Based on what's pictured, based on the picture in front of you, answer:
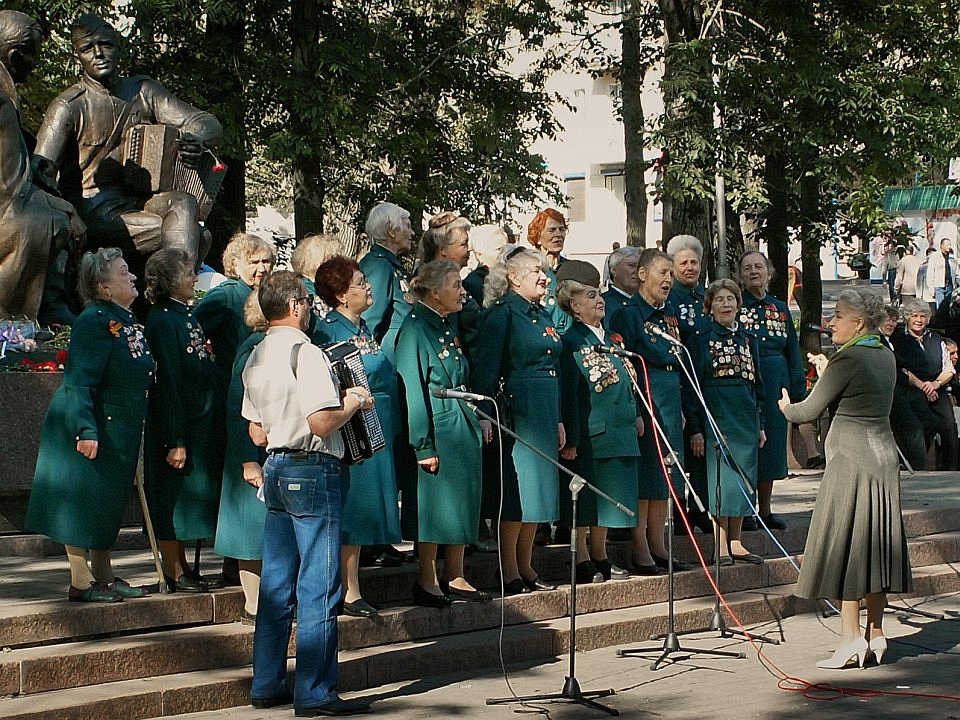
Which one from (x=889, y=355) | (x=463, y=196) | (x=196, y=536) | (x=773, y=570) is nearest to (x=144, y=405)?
(x=196, y=536)

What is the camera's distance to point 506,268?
9.66 m

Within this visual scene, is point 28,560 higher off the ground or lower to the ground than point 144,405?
lower

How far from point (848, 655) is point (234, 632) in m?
3.17

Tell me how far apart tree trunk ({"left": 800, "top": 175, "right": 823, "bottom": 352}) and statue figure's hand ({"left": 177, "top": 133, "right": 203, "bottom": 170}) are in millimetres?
10345

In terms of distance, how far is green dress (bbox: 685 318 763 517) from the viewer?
10.8 metres

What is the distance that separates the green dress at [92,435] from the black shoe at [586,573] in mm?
2895

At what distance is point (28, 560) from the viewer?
32.1ft

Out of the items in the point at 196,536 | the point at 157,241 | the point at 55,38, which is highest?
the point at 55,38

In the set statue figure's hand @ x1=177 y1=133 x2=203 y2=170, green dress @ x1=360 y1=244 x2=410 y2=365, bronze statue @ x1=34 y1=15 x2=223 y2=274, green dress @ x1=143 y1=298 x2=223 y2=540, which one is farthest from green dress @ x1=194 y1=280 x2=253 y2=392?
statue figure's hand @ x1=177 y1=133 x2=203 y2=170

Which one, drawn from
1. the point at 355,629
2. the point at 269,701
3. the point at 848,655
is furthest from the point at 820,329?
the point at 269,701

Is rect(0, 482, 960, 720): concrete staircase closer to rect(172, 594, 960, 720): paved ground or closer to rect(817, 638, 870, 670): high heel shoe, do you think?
rect(172, 594, 960, 720): paved ground

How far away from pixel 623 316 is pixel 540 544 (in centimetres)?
151

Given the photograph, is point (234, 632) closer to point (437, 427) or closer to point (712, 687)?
point (437, 427)

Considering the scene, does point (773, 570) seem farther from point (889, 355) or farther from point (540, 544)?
point (889, 355)
